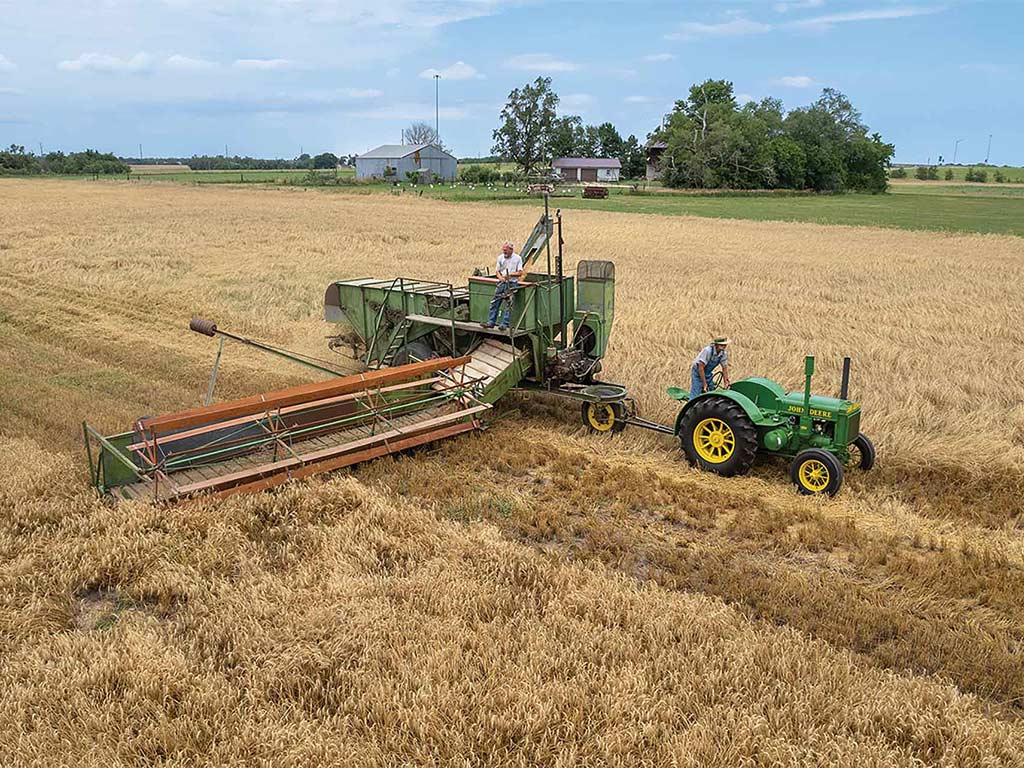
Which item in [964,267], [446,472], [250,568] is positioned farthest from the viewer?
[964,267]

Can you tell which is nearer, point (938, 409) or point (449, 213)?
point (938, 409)

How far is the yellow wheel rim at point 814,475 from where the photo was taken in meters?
7.70

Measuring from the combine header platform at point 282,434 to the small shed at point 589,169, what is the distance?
89.8 metres

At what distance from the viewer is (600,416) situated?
31.9 feet

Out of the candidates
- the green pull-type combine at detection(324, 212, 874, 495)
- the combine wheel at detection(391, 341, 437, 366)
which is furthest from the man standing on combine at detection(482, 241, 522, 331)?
the combine wheel at detection(391, 341, 437, 366)

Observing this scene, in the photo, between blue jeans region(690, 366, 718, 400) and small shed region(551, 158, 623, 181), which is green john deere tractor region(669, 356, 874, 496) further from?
small shed region(551, 158, 623, 181)

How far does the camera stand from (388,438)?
8.50 metres

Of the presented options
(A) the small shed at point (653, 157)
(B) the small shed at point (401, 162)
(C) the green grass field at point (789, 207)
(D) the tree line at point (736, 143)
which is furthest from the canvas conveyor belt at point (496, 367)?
(A) the small shed at point (653, 157)

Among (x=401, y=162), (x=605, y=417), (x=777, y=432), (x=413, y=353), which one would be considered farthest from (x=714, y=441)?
(x=401, y=162)

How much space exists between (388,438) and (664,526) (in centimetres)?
303

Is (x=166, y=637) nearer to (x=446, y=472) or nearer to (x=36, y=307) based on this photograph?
(x=446, y=472)

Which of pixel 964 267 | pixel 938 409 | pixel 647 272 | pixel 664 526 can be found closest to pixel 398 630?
pixel 664 526

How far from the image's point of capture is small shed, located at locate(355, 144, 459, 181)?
296 feet

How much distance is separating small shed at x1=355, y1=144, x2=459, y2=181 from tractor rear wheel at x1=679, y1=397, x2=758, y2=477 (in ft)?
270
